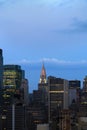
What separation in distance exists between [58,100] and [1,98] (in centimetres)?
1039

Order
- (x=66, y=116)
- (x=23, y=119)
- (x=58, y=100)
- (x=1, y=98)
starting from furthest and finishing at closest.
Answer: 1. (x=58, y=100)
2. (x=1, y=98)
3. (x=23, y=119)
4. (x=66, y=116)

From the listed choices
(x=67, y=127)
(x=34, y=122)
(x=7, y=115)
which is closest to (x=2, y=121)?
(x=7, y=115)

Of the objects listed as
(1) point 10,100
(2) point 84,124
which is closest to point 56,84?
(1) point 10,100

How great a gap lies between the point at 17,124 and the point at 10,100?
1364 cm

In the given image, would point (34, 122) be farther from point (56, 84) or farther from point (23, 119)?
point (56, 84)

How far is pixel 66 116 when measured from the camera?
79.0 m

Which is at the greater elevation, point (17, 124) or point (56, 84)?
point (56, 84)

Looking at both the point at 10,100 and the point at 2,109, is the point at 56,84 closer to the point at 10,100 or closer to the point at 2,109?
the point at 10,100

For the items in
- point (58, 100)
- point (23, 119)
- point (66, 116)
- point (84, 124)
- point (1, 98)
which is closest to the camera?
point (84, 124)

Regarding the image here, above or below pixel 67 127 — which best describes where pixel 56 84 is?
above

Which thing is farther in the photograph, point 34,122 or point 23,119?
point 34,122

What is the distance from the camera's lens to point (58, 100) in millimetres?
102188

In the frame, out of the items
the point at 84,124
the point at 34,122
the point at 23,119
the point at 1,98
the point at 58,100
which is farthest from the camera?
the point at 58,100

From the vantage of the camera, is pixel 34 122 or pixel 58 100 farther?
pixel 58 100
